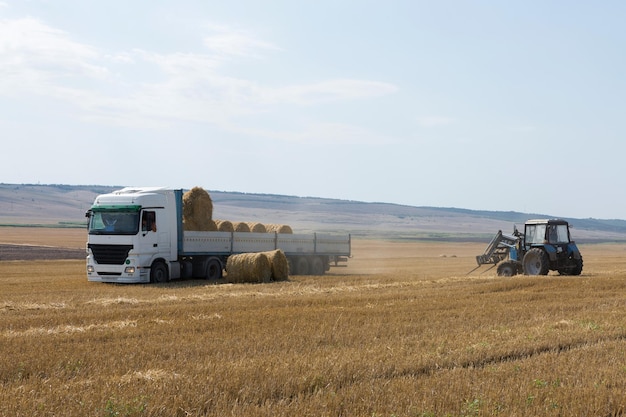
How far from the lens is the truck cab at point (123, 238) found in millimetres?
27219

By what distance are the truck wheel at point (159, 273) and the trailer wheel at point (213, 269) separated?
6.84 ft

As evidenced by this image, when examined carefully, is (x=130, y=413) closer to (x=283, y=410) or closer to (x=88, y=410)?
(x=88, y=410)

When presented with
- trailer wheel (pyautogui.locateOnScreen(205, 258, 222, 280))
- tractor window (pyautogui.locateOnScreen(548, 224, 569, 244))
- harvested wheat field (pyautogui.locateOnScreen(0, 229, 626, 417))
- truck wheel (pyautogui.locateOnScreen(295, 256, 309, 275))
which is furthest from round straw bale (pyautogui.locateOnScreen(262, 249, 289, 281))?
tractor window (pyautogui.locateOnScreen(548, 224, 569, 244))

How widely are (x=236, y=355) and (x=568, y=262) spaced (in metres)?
21.5

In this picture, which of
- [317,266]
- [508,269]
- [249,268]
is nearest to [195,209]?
[249,268]

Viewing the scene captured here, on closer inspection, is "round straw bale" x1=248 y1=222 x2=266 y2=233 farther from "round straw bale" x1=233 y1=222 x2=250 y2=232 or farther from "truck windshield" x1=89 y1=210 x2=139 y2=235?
"truck windshield" x1=89 y1=210 x2=139 y2=235

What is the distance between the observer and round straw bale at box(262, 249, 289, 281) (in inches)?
1112

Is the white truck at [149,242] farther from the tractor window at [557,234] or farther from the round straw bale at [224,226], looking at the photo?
the tractor window at [557,234]

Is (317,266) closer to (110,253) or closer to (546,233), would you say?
(546,233)

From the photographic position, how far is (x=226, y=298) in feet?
71.0

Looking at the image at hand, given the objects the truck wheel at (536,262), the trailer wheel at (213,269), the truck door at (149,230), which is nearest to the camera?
the truck door at (149,230)

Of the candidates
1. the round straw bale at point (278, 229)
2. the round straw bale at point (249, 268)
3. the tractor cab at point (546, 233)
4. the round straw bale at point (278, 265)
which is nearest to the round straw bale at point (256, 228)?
the round straw bale at point (278, 229)

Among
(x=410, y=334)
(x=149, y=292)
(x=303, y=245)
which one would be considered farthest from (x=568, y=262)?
(x=410, y=334)

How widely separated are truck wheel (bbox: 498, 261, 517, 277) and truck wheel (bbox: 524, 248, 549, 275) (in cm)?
75
